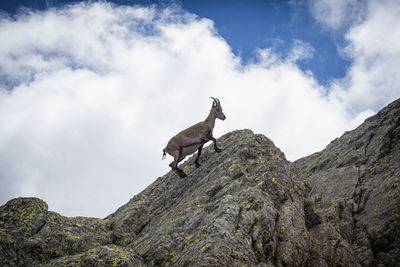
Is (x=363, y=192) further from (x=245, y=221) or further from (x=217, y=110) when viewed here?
(x=217, y=110)

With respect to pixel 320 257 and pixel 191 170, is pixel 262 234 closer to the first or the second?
pixel 320 257

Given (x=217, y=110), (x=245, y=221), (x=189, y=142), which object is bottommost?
(x=245, y=221)

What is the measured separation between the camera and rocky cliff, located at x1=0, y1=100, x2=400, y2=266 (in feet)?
22.7

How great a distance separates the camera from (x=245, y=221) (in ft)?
24.7

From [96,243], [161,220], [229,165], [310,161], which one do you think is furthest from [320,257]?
[310,161]

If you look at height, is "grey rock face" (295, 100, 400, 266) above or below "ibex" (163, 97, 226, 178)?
below

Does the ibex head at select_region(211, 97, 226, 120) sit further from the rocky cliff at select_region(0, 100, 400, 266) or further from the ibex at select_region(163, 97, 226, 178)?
the rocky cliff at select_region(0, 100, 400, 266)

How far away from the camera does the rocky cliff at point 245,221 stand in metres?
6.91

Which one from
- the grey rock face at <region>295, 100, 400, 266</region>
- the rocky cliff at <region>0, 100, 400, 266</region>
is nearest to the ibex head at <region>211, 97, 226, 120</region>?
the rocky cliff at <region>0, 100, 400, 266</region>

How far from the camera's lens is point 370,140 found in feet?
38.8

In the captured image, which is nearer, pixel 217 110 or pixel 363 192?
pixel 363 192

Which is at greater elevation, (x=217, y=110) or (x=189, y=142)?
(x=217, y=110)

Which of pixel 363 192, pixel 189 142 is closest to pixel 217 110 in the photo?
pixel 189 142

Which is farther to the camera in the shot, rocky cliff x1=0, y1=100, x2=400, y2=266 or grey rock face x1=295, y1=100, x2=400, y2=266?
grey rock face x1=295, y1=100, x2=400, y2=266
